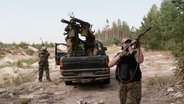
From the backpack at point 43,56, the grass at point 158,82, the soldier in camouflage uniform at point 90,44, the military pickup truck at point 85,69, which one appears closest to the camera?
the military pickup truck at point 85,69

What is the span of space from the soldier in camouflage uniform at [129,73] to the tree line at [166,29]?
17.6ft

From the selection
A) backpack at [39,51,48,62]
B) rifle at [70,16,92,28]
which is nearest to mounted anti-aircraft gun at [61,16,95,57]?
rifle at [70,16,92,28]

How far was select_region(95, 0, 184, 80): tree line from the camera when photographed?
13.8 m

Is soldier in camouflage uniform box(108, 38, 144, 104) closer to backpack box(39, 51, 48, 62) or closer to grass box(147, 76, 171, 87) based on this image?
grass box(147, 76, 171, 87)

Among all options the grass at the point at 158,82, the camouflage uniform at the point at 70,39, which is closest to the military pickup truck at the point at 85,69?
the camouflage uniform at the point at 70,39

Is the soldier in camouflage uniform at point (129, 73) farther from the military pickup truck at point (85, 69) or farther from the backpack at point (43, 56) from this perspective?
the backpack at point (43, 56)

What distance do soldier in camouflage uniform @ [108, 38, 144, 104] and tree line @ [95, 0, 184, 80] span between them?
212 inches

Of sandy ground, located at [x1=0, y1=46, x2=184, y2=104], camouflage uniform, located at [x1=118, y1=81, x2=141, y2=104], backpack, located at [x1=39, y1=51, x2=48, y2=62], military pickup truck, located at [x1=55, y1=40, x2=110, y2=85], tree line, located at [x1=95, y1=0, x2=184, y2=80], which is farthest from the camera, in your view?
backpack, located at [x1=39, y1=51, x2=48, y2=62]

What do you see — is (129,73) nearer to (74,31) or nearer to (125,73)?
(125,73)

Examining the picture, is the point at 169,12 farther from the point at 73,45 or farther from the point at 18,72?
the point at 73,45

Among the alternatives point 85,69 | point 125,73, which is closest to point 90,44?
point 85,69

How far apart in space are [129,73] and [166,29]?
24836mm

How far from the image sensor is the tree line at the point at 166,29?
1384cm

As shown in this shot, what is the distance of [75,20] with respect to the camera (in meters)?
14.2
